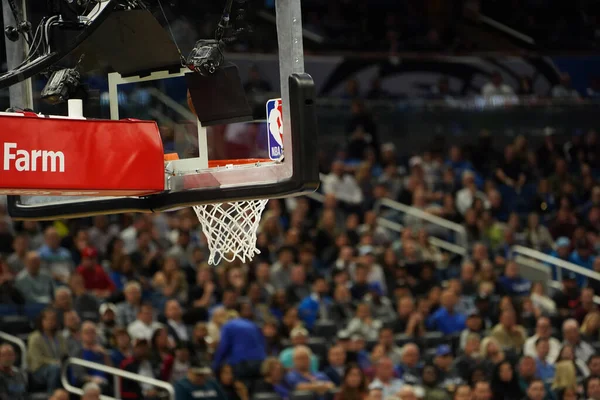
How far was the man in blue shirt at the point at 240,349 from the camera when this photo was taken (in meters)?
11.6

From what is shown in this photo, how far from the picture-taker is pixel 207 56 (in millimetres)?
5719

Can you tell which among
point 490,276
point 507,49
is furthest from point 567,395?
point 507,49

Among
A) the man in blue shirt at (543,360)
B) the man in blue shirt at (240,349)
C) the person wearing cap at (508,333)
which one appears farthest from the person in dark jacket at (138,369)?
the man in blue shirt at (543,360)

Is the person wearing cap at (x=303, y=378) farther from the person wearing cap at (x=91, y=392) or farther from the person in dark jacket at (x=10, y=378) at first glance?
the person in dark jacket at (x=10, y=378)

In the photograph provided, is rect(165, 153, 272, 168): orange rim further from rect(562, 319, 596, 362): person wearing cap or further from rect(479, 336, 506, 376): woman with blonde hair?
rect(562, 319, 596, 362): person wearing cap

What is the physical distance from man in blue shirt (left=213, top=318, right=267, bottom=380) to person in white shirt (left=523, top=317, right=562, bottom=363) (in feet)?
9.87

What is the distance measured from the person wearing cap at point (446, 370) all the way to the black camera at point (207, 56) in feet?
22.5

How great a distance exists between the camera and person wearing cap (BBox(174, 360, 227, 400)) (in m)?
10.7

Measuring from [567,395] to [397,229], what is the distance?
4821 mm

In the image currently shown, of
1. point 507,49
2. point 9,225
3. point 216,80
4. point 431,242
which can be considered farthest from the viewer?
point 507,49

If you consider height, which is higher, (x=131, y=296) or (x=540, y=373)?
(x=131, y=296)

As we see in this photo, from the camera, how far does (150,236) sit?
45.5ft

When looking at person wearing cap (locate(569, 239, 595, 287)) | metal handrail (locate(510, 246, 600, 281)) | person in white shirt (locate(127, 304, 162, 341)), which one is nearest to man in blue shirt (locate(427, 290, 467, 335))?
metal handrail (locate(510, 246, 600, 281))

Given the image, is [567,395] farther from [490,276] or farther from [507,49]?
[507,49]
